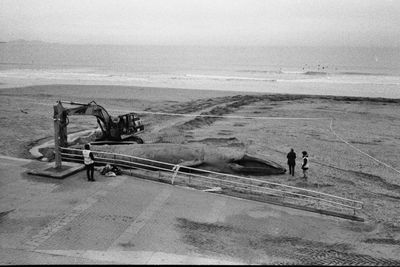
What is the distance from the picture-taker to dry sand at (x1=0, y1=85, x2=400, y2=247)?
15.1 meters

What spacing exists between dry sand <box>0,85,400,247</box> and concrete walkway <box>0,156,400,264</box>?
2064mm

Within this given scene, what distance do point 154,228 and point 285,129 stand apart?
57.6 ft

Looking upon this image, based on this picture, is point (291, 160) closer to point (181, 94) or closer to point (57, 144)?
point (57, 144)

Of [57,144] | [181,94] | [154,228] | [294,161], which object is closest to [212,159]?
[294,161]

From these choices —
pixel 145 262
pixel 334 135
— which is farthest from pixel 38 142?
pixel 334 135

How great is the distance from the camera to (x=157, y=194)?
12.0 meters

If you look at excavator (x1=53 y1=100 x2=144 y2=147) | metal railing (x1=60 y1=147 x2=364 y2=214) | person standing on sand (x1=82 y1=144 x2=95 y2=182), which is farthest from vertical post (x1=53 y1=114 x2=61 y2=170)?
excavator (x1=53 y1=100 x2=144 y2=147)

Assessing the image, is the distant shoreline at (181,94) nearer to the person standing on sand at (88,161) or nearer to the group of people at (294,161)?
the group of people at (294,161)

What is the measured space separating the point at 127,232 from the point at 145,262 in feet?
5.15

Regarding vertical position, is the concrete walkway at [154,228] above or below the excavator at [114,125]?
below

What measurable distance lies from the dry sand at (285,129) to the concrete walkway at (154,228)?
2.06 m

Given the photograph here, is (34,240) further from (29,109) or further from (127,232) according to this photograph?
(29,109)

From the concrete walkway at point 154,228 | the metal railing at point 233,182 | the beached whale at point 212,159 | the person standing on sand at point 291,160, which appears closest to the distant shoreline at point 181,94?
the beached whale at point 212,159

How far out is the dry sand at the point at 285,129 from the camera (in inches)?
593
